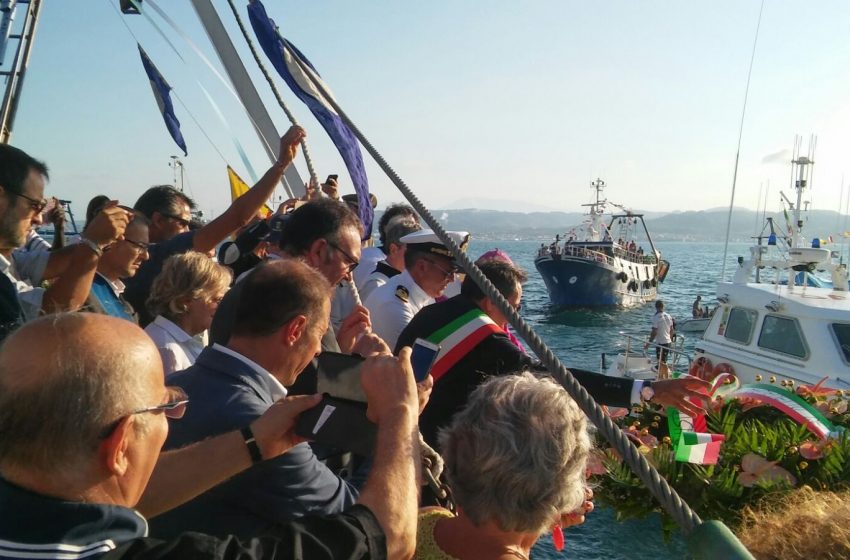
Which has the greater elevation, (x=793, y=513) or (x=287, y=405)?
(x=287, y=405)

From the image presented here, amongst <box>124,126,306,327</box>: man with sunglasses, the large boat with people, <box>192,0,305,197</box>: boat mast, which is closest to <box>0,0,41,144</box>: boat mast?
<box>192,0,305,197</box>: boat mast

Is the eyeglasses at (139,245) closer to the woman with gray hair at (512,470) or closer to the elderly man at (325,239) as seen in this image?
the elderly man at (325,239)

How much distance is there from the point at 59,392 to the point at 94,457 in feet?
0.50

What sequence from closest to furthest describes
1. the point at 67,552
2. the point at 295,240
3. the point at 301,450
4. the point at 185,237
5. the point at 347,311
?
the point at 67,552 → the point at 301,450 → the point at 295,240 → the point at 185,237 → the point at 347,311

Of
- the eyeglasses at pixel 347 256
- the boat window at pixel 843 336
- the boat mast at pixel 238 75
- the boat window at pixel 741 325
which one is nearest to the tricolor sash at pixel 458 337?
the eyeglasses at pixel 347 256

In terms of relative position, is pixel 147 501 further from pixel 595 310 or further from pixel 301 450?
pixel 595 310

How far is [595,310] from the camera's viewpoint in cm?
4416

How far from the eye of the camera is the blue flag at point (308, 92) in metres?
4.71

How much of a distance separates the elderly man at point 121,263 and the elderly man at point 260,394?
1.58 m

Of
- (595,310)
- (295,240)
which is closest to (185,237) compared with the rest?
(295,240)

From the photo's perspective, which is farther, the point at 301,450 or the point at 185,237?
the point at 185,237

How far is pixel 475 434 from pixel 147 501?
2.95ft

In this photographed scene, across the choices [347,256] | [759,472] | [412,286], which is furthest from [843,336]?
[347,256]

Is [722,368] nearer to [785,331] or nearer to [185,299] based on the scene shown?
[785,331]
